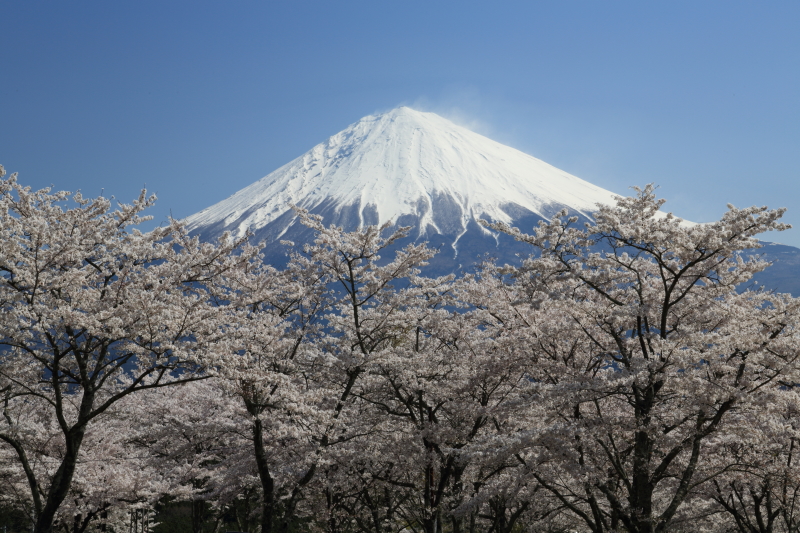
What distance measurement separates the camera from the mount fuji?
11912 centimetres

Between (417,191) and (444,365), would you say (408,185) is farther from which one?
(444,365)

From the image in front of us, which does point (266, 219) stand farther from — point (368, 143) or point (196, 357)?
point (196, 357)

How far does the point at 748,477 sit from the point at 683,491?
7.54 feet

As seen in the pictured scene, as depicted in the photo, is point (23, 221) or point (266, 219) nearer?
point (23, 221)

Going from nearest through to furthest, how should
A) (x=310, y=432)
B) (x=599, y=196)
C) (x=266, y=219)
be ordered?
(x=310, y=432) < (x=266, y=219) < (x=599, y=196)

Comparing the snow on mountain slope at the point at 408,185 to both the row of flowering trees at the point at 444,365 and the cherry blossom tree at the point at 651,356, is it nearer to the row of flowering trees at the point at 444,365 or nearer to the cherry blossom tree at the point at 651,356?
the row of flowering trees at the point at 444,365

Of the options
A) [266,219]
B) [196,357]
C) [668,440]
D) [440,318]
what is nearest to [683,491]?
[668,440]

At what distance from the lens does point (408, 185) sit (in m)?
142

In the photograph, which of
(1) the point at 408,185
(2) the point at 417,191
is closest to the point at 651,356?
(2) the point at 417,191

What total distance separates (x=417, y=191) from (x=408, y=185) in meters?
3.89

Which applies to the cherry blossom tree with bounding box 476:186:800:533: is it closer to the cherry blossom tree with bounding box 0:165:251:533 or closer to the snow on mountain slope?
the cherry blossom tree with bounding box 0:165:251:533

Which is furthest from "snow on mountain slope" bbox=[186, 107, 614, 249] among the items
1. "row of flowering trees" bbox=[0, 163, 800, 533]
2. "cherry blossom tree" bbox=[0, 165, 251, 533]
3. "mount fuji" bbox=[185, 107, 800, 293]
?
"cherry blossom tree" bbox=[0, 165, 251, 533]

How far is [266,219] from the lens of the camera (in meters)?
117

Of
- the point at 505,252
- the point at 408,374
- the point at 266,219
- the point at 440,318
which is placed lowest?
the point at 408,374
